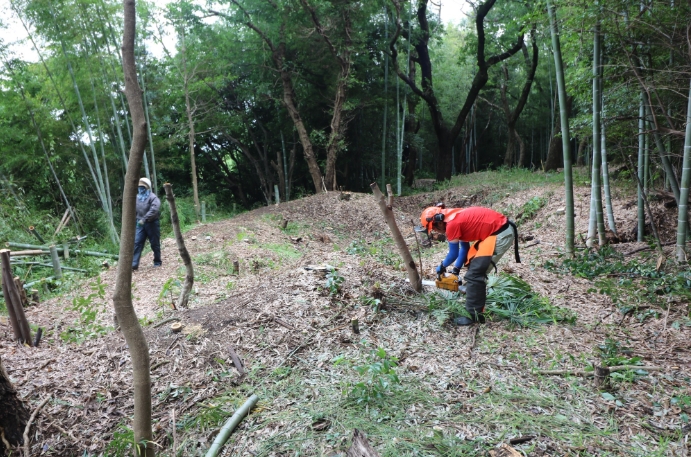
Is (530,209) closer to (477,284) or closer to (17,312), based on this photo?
(477,284)

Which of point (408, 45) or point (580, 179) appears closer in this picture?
point (580, 179)

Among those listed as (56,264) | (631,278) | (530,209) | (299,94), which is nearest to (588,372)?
(631,278)

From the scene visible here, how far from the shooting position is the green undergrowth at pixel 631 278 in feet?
13.7

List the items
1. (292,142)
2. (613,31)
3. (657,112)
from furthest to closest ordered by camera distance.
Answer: (292,142) → (657,112) → (613,31)

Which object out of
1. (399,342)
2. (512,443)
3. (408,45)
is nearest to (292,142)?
(408,45)

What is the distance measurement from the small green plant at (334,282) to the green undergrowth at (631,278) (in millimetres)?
2746

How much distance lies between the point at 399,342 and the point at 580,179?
29.3 feet

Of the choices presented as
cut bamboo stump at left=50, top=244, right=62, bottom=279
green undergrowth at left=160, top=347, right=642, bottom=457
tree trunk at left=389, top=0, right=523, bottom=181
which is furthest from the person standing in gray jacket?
tree trunk at left=389, top=0, right=523, bottom=181

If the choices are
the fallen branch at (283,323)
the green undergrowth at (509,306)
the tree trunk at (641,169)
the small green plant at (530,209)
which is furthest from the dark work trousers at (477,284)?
the small green plant at (530,209)

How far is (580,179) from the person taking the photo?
1036 cm

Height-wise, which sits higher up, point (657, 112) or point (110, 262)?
point (657, 112)

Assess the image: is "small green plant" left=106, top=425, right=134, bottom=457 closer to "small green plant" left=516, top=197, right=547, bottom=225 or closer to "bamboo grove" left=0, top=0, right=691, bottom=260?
"bamboo grove" left=0, top=0, right=691, bottom=260

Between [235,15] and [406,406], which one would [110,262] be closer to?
[406,406]

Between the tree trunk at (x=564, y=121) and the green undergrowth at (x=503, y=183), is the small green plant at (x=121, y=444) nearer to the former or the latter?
the tree trunk at (x=564, y=121)
